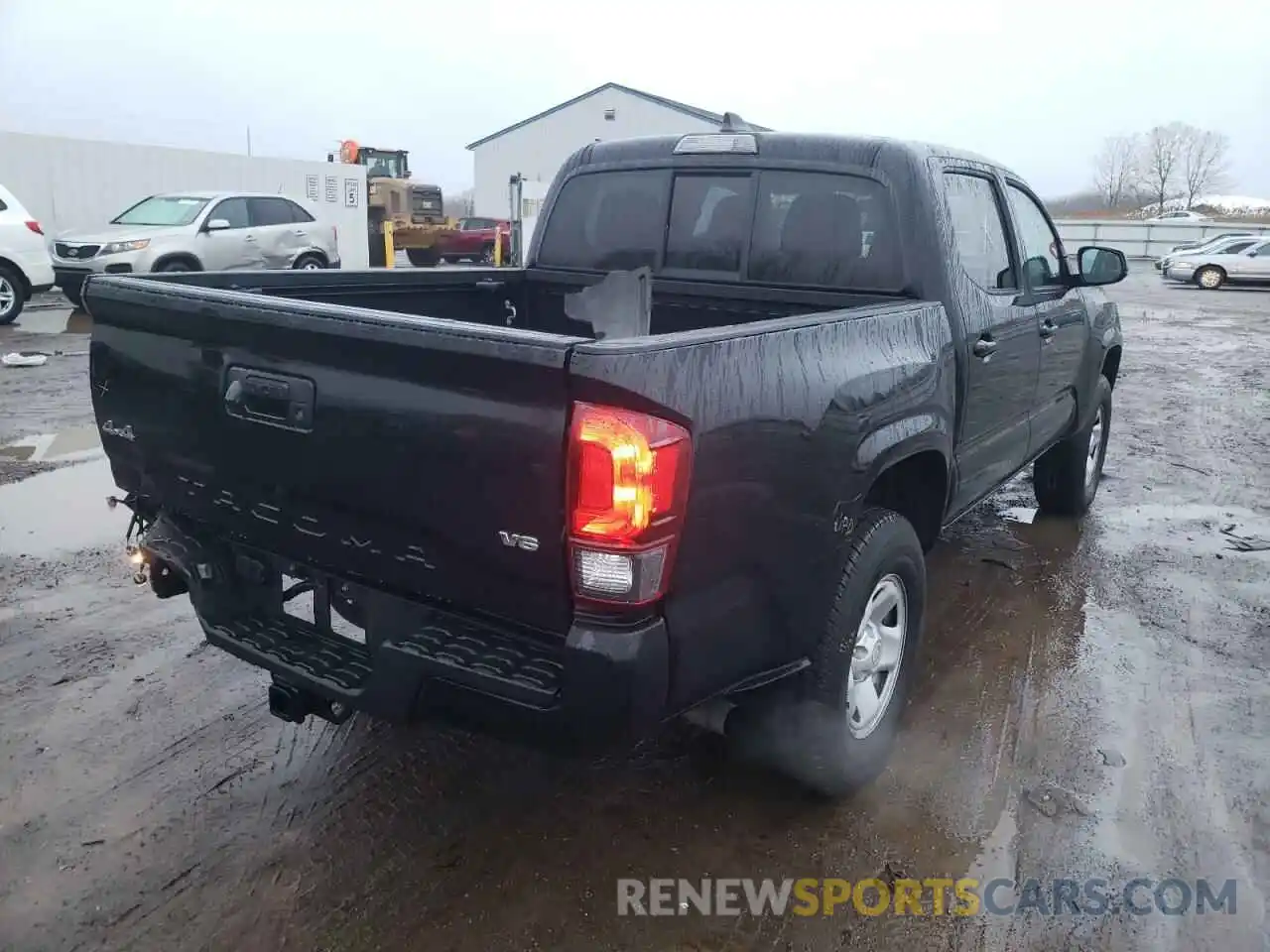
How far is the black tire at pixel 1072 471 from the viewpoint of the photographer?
19.2 ft

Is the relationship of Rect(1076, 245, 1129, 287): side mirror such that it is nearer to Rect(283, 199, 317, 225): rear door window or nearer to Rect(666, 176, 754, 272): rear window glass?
Rect(666, 176, 754, 272): rear window glass

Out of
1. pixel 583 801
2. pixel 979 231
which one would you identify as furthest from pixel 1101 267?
pixel 583 801

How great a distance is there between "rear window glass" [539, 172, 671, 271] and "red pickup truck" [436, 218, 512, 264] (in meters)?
22.6

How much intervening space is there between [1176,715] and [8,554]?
539 cm

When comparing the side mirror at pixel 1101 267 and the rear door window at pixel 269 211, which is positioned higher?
the rear door window at pixel 269 211

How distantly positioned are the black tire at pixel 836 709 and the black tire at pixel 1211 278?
103ft

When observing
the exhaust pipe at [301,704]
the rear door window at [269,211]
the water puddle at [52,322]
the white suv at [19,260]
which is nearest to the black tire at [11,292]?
the white suv at [19,260]

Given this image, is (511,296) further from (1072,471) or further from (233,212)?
(233,212)

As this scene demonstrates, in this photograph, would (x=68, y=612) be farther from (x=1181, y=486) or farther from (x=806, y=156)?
(x=1181, y=486)

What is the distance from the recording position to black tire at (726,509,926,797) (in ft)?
9.14

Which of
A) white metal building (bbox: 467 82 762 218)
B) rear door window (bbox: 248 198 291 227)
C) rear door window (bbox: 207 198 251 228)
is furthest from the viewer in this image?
white metal building (bbox: 467 82 762 218)

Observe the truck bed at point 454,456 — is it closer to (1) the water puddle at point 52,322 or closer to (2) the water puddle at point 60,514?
(2) the water puddle at point 60,514

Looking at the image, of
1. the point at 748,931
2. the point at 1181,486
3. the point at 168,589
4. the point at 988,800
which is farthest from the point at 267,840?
the point at 1181,486

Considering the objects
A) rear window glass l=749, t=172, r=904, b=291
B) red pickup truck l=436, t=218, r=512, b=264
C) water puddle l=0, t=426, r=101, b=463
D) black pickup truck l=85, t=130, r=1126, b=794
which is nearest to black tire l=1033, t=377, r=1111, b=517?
black pickup truck l=85, t=130, r=1126, b=794
